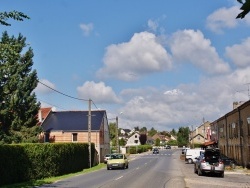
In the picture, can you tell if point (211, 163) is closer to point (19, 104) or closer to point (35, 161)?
point (35, 161)

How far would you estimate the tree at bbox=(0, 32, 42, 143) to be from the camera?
49.0 metres

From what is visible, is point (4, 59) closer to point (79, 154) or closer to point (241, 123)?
point (79, 154)

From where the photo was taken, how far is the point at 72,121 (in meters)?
68.5

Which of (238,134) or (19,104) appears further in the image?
(19,104)

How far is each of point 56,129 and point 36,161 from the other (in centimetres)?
4006

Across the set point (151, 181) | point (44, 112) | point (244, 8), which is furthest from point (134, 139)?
point (244, 8)

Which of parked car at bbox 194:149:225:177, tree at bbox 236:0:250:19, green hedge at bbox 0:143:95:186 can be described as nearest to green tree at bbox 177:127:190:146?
green hedge at bbox 0:143:95:186

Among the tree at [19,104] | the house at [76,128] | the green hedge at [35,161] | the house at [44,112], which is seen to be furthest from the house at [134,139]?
the green hedge at [35,161]

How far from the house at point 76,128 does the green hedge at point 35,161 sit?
2624 cm

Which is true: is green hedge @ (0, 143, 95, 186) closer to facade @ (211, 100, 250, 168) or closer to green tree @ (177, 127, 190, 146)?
facade @ (211, 100, 250, 168)

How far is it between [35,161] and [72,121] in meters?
41.3

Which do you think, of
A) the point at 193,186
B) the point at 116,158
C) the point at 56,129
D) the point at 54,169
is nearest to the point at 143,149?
the point at 56,129

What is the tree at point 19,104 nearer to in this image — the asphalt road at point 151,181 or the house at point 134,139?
the asphalt road at point 151,181

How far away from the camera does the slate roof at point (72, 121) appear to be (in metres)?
66.6
